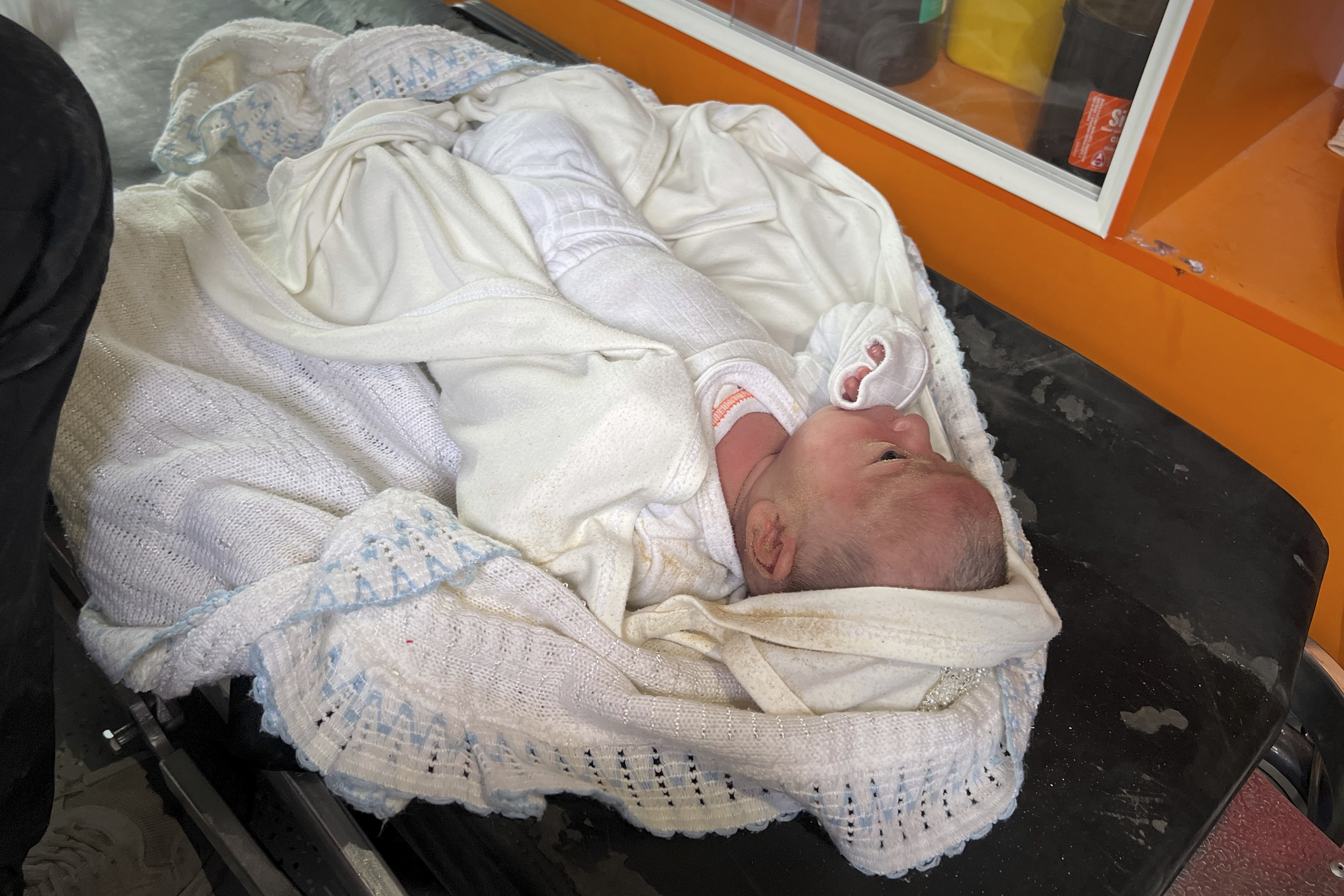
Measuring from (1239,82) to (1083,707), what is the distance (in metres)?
0.82

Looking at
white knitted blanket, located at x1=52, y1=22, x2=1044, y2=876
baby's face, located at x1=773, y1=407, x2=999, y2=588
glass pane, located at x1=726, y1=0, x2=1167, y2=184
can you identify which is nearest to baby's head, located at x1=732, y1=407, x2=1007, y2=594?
baby's face, located at x1=773, y1=407, x2=999, y2=588

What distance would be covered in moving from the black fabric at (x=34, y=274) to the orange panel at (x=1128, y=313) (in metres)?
1.08

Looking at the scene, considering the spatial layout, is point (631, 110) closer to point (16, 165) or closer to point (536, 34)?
point (536, 34)

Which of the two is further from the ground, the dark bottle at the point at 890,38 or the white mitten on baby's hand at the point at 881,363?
the dark bottle at the point at 890,38

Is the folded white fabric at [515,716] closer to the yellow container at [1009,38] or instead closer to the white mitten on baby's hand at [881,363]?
the white mitten on baby's hand at [881,363]

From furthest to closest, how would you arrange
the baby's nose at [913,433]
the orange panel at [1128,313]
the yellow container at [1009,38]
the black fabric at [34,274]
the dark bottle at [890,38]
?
the dark bottle at [890,38] → the yellow container at [1009,38] → the orange panel at [1128,313] → the baby's nose at [913,433] → the black fabric at [34,274]

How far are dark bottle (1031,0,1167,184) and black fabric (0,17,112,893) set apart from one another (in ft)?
3.67

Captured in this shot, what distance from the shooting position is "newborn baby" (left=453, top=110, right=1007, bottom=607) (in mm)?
933

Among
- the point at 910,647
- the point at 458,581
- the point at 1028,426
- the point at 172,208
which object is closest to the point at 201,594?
the point at 458,581

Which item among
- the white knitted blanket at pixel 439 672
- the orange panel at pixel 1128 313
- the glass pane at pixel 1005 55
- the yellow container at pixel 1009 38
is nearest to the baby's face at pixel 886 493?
the white knitted blanket at pixel 439 672

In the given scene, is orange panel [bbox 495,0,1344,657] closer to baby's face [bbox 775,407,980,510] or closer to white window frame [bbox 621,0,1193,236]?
white window frame [bbox 621,0,1193,236]

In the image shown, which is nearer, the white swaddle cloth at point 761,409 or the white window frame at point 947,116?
the white swaddle cloth at point 761,409

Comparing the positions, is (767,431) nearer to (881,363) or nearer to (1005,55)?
(881,363)

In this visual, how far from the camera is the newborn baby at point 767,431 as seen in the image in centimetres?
93
